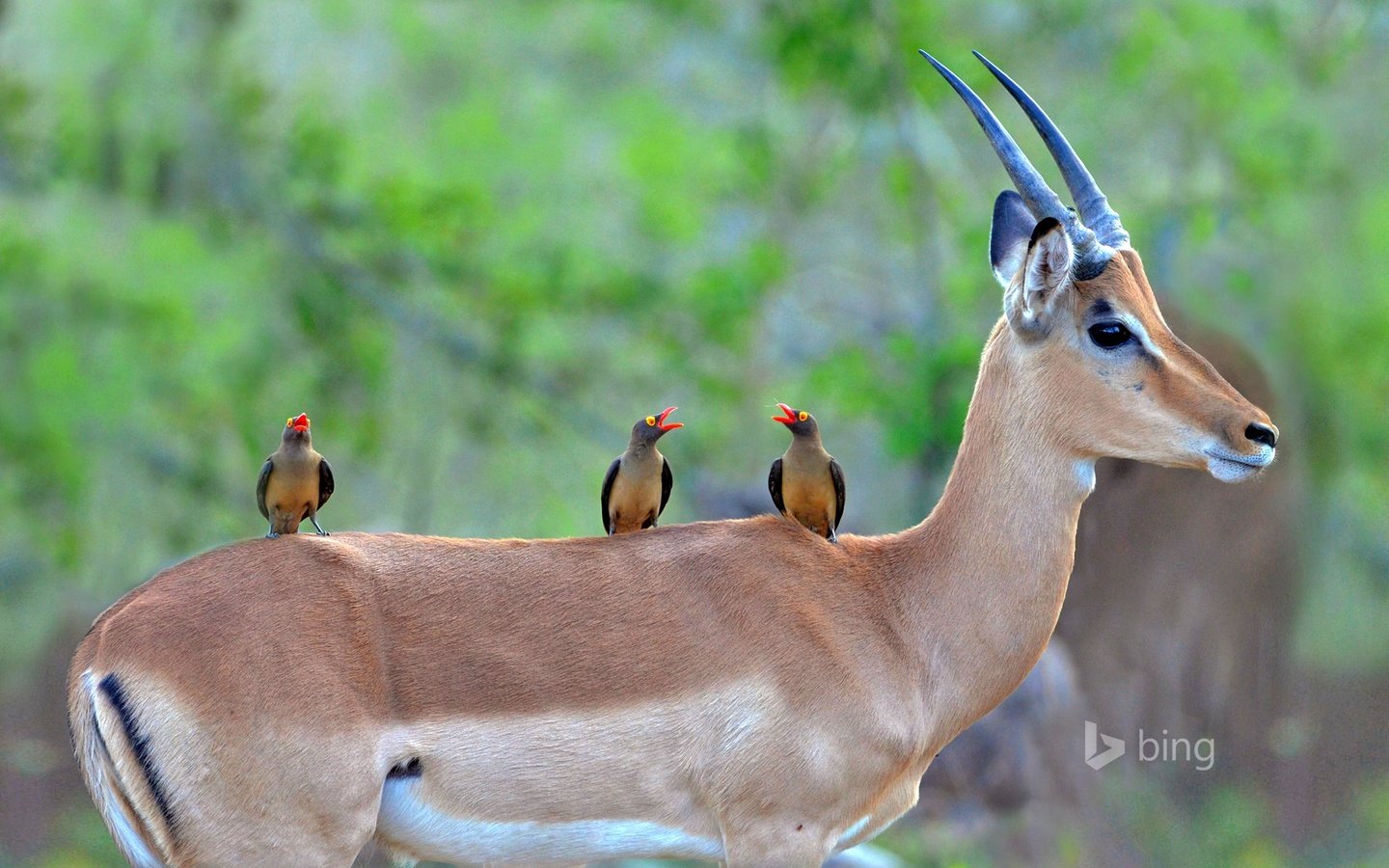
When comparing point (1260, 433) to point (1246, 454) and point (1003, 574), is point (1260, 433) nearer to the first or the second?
point (1246, 454)

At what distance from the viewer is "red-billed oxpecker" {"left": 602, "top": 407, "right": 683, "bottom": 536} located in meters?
4.83

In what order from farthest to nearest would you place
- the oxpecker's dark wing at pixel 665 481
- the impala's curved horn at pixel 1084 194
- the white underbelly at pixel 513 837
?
1. the oxpecker's dark wing at pixel 665 481
2. the impala's curved horn at pixel 1084 194
3. the white underbelly at pixel 513 837

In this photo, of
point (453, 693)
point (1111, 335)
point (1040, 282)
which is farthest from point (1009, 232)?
point (453, 693)

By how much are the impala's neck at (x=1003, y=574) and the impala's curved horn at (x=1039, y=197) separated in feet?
1.02

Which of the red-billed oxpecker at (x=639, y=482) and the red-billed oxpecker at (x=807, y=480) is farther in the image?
the red-billed oxpecker at (x=639, y=482)

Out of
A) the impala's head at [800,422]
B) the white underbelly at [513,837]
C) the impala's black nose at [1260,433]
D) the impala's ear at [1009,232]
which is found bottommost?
the white underbelly at [513,837]

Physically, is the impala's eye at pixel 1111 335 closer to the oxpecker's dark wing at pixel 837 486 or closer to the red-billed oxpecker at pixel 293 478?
the oxpecker's dark wing at pixel 837 486

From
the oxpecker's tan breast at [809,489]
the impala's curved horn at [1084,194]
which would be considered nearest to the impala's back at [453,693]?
the oxpecker's tan breast at [809,489]

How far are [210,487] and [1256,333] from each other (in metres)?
7.57

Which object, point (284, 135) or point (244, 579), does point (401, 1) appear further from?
point (244, 579)

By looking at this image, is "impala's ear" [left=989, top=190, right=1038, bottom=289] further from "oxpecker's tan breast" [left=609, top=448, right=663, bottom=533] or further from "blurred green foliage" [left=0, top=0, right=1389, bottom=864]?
"blurred green foliage" [left=0, top=0, right=1389, bottom=864]

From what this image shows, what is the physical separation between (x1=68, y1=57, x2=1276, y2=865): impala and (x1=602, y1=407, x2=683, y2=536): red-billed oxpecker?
10.4 inches

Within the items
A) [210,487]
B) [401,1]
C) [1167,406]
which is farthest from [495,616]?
[401,1]

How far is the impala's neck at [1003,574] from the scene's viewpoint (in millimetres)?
4594
